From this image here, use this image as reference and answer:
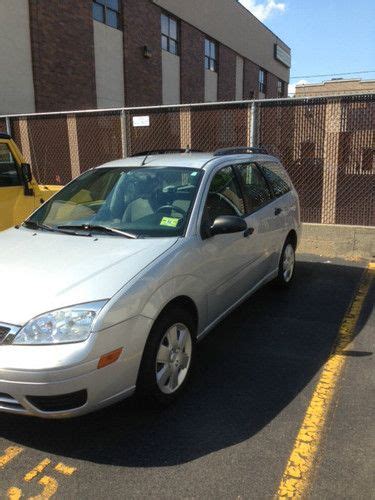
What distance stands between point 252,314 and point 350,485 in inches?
104

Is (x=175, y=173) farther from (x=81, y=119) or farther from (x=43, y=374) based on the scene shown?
(x=81, y=119)

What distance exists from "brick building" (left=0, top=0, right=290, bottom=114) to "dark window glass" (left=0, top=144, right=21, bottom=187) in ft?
24.8

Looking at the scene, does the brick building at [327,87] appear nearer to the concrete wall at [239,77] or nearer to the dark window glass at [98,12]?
the concrete wall at [239,77]

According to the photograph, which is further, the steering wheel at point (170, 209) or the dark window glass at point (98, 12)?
the dark window glass at point (98, 12)

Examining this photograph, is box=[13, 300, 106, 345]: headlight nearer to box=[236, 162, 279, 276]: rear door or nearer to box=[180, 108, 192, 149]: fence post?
box=[236, 162, 279, 276]: rear door

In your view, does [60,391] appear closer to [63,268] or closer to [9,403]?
[9,403]

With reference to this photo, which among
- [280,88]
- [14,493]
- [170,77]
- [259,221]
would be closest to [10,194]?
[259,221]

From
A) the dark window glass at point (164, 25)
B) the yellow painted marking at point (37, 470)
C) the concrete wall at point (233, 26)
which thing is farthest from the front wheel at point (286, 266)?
the dark window glass at point (164, 25)

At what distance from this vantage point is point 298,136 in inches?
301

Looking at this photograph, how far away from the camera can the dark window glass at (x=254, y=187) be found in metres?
4.62

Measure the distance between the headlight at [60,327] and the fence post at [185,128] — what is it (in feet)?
20.3

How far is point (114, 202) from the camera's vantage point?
3.98 m

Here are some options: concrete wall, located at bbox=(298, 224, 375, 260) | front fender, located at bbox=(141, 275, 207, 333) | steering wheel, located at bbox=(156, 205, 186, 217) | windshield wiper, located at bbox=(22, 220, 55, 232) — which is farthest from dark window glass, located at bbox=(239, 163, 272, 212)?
concrete wall, located at bbox=(298, 224, 375, 260)

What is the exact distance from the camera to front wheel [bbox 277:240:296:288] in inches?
219
